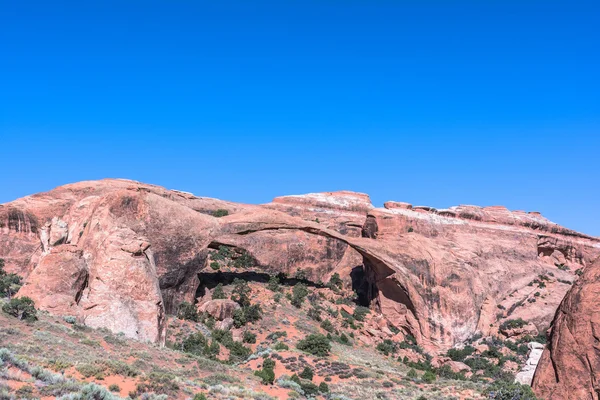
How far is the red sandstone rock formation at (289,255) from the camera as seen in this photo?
24.3 m

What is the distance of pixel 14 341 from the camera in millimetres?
16828

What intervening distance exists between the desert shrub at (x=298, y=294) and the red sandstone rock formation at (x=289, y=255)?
460 centimetres

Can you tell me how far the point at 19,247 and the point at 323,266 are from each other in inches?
1063

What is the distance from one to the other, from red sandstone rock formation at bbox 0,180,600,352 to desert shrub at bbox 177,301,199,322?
0.69 meters

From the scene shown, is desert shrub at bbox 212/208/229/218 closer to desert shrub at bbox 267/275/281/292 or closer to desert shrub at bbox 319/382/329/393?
desert shrub at bbox 267/275/281/292

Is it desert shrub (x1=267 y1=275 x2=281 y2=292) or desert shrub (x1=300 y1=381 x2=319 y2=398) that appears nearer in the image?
desert shrub (x1=300 y1=381 x2=319 y2=398)

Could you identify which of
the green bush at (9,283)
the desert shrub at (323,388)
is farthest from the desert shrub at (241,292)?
the desert shrub at (323,388)

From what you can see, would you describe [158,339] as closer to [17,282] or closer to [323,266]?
[17,282]

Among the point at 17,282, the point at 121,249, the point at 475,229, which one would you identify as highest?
the point at 475,229

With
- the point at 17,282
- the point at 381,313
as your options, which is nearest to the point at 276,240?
the point at 381,313

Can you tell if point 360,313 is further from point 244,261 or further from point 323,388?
point 323,388

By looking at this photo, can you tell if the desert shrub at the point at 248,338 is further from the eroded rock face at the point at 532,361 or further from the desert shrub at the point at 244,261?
the eroded rock face at the point at 532,361

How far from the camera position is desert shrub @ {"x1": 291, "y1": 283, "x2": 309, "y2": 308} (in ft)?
128

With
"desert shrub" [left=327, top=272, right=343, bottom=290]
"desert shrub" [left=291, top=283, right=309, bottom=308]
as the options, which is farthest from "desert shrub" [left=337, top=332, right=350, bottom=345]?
"desert shrub" [left=327, top=272, right=343, bottom=290]
